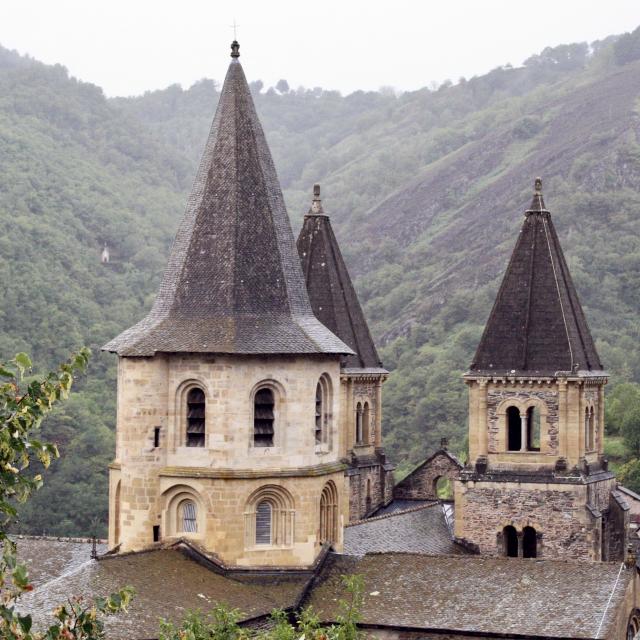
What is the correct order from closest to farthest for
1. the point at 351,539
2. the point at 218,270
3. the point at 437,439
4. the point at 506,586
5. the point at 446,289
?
the point at 506,586, the point at 218,270, the point at 351,539, the point at 437,439, the point at 446,289

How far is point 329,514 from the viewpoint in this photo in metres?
31.4

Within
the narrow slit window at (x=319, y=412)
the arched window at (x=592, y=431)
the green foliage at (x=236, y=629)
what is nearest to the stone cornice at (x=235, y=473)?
the narrow slit window at (x=319, y=412)

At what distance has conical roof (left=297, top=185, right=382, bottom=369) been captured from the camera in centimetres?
4400

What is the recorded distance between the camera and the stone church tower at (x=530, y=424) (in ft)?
133

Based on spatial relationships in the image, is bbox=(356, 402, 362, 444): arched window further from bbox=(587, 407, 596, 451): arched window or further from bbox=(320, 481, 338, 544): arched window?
bbox=(320, 481, 338, 544): arched window

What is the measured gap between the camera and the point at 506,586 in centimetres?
2869

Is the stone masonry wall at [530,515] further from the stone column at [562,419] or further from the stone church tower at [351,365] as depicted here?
the stone church tower at [351,365]

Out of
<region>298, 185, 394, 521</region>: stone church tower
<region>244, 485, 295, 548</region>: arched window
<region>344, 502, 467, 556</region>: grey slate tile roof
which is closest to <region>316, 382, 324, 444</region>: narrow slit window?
<region>244, 485, 295, 548</region>: arched window

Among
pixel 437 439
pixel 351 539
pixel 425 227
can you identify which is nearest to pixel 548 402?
pixel 351 539

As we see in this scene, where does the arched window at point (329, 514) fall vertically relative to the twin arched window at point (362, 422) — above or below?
below

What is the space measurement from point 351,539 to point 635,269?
64.2 m

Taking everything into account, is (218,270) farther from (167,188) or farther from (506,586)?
(167,188)

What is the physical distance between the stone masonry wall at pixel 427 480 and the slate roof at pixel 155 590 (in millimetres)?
17571

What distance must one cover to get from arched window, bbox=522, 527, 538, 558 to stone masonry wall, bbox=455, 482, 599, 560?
21 cm
